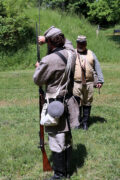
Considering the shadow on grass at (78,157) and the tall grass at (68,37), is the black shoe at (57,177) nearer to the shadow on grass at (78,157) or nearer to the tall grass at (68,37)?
the shadow on grass at (78,157)

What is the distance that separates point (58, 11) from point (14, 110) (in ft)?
54.6

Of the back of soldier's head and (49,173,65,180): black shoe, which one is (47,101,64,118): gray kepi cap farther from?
(49,173,65,180): black shoe

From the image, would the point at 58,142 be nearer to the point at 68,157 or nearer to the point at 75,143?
the point at 68,157

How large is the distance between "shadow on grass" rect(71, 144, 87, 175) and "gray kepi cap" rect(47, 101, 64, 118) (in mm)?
1151

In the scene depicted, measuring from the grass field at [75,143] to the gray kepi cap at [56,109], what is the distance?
1.08 meters

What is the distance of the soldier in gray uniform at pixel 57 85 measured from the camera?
131 inches

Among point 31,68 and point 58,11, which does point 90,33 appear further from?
point 31,68

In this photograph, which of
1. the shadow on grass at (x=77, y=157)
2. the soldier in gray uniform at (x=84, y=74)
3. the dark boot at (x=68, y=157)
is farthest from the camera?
the soldier in gray uniform at (x=84, y=74)

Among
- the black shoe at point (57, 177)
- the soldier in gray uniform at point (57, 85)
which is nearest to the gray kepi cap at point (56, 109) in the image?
the soldier in gray uniform at point (57, 85)

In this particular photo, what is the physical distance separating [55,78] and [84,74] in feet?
6.82

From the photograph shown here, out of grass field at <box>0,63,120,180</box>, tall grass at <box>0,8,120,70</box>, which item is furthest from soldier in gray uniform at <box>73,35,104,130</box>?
tall grass at <box>0,8,120,70</box>

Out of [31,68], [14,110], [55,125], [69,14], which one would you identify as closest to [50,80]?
[55,125]

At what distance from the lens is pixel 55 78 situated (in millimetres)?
3402

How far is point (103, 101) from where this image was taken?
8328mm
